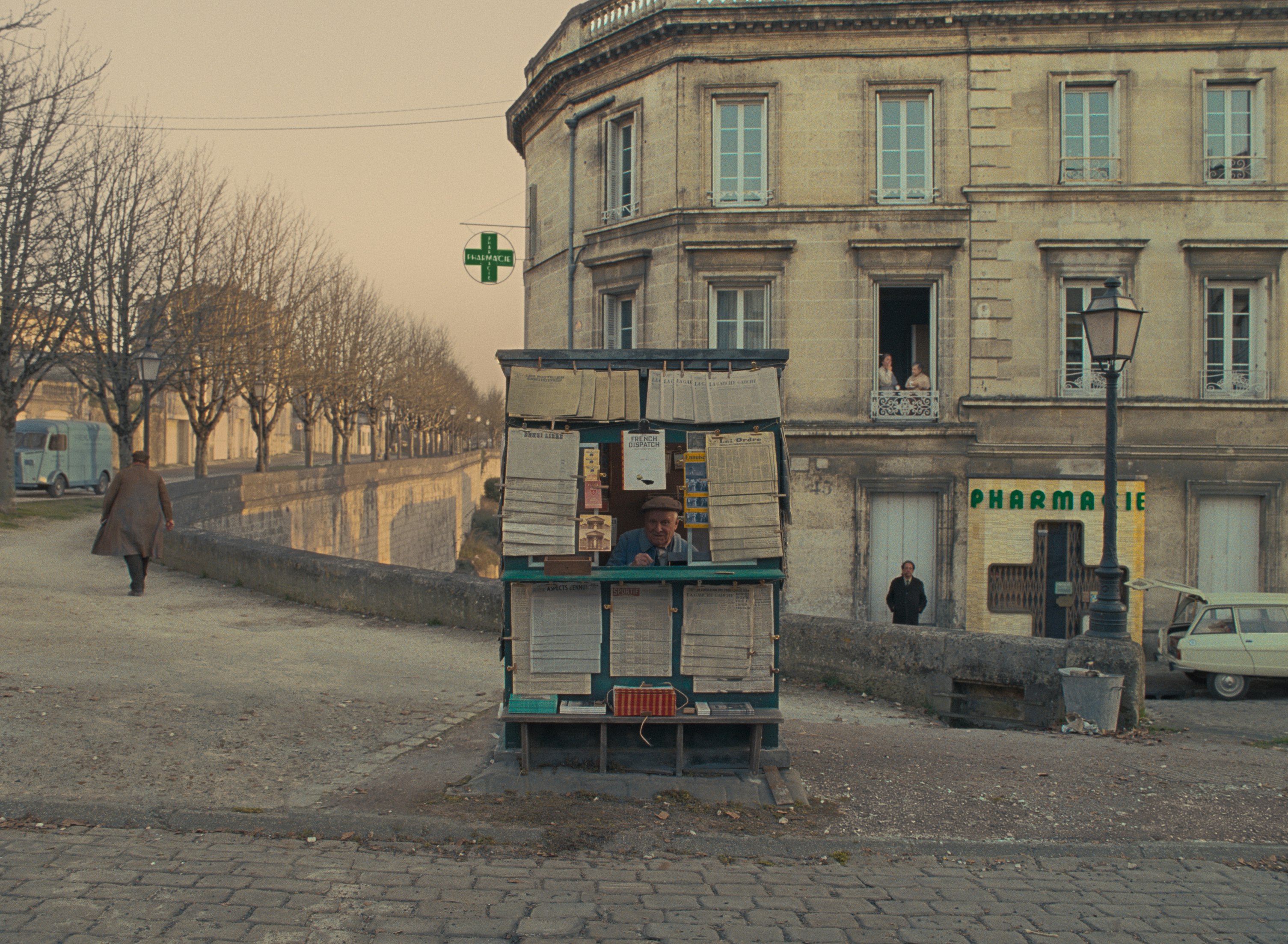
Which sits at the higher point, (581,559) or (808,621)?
(581,559)

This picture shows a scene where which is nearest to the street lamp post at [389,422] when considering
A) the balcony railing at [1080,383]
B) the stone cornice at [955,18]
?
the stone cornice at [955,18]

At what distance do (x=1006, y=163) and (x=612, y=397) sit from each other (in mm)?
14401

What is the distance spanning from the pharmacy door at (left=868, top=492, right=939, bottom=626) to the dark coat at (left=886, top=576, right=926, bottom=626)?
3318 millimetres

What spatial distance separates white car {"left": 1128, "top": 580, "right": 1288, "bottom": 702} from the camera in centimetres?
1380

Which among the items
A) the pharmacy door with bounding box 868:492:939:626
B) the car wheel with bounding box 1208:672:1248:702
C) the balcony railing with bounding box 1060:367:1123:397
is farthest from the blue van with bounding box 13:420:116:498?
the car wheel with bounding box 1208:672:1248:702

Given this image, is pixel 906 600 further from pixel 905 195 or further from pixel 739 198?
pixel 739 198

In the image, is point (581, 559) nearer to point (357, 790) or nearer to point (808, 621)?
point (357, 790)

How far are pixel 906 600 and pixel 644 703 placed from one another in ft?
31.4

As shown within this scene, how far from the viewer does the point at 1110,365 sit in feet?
34.2

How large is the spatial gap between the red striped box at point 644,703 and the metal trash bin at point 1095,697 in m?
3.96

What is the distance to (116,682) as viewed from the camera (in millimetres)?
7871

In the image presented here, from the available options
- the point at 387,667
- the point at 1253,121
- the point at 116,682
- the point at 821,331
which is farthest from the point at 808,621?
the point at 1253,121

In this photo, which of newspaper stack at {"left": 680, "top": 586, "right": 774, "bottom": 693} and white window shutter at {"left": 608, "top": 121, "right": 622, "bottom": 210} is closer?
newspaper stack at {"left": 680, "top": 586, "right": 774, "bottom": 693}

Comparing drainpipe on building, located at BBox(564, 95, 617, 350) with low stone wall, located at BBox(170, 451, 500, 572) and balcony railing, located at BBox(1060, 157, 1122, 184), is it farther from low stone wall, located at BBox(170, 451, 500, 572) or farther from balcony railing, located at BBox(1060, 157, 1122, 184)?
balcony railing, located at BBox(1060, 157, 1122, 184)
